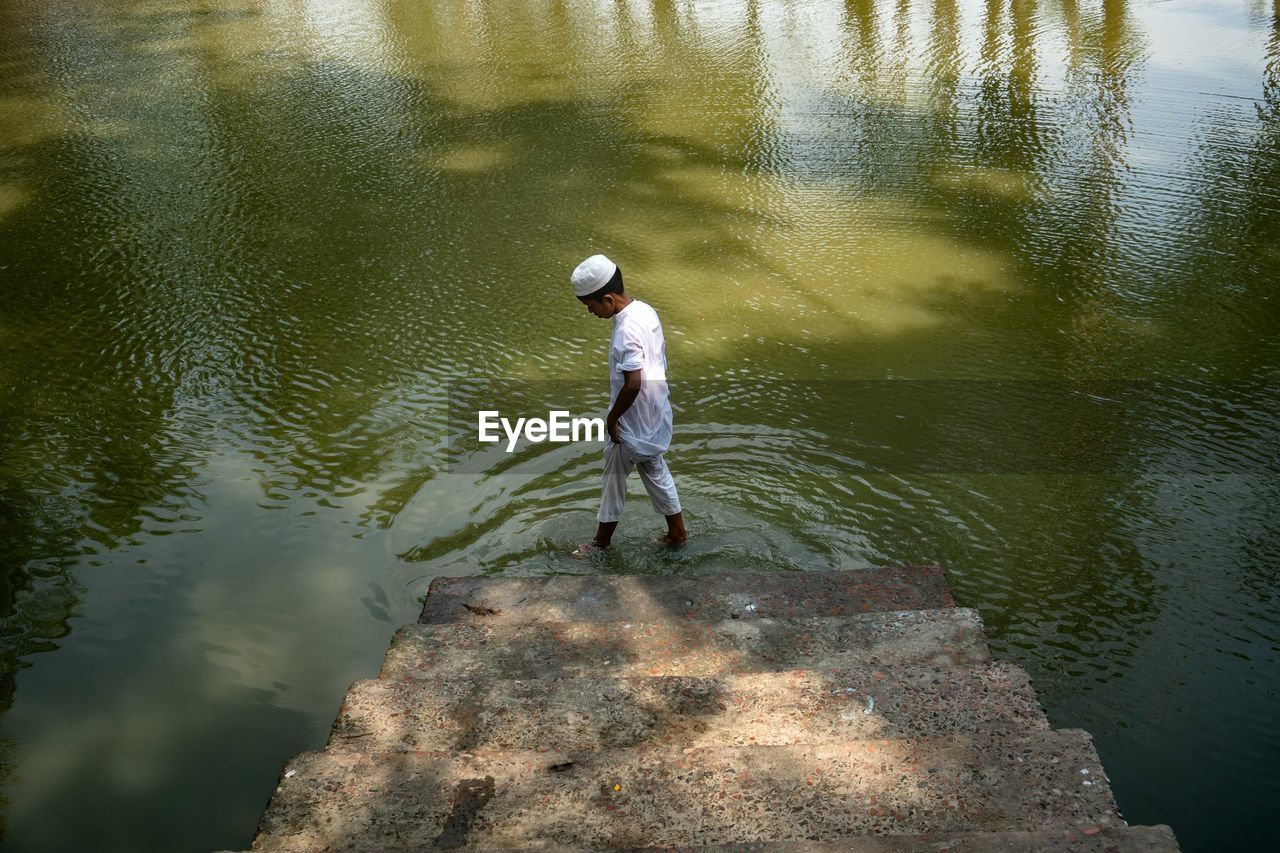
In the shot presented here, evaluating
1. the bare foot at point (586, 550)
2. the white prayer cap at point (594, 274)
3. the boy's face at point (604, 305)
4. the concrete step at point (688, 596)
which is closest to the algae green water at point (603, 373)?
the bare foot at point (586, 550)

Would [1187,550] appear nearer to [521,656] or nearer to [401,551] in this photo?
[521,656]

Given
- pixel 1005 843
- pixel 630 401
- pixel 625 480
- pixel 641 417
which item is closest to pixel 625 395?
pixel 630 401

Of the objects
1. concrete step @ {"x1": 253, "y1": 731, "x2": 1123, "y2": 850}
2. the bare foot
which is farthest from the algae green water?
concrete step @ {"x1": 253, "y1": 731, "x2": 1123, "y2": 850}

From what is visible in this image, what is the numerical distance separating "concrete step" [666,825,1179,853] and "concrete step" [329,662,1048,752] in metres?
0.53

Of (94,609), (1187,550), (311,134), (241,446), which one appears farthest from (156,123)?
(1187,550)

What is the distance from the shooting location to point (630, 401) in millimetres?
4371

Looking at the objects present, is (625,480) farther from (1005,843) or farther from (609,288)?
(1005,843)

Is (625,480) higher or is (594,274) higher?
(594,274)

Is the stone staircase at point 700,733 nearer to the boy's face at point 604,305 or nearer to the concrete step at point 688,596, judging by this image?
the concrete step at point 688,596

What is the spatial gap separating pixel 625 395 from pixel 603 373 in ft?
5.84

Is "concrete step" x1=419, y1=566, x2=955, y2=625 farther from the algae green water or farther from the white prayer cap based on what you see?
the white prayer cap

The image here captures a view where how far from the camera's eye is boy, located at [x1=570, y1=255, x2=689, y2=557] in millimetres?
4266

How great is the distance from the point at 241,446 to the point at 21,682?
1.70 metres

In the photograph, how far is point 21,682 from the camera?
414 cm
